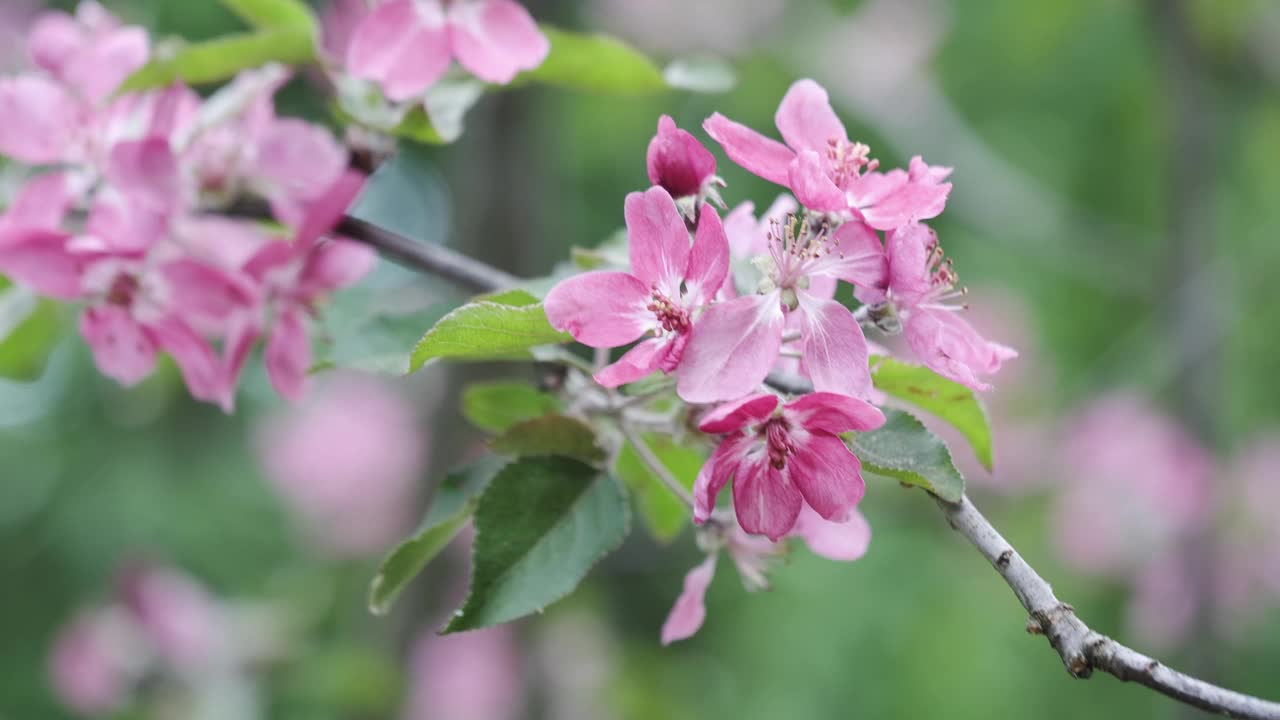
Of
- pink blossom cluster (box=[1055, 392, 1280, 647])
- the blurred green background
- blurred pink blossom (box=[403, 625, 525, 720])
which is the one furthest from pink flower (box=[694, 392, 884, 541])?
blurred pink blossom (box=[403, 625, 525, 720])

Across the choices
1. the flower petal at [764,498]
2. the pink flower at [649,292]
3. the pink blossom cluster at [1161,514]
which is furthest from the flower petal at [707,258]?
the pink blossom cluster at [1161,514]

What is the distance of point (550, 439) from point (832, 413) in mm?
236

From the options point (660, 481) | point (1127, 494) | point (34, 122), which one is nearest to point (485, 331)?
point (660, 481)

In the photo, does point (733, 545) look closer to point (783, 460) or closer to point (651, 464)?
point (651, 464)

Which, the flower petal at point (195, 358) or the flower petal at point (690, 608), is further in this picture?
the flower petal at point (195, 358)

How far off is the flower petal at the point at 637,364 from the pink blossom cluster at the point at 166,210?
0.32 metres

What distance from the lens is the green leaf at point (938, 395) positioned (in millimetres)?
749

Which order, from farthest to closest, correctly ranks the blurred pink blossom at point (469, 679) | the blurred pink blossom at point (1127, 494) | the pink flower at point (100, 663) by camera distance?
1. the blurred pink blossom at point (469, 679)
2. the blurred pink blossom at point (1127, 494)
3. the pink flower at point (100, 663)

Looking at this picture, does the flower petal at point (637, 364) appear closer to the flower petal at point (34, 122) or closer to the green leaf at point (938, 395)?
the green leaf at point (938, 395)

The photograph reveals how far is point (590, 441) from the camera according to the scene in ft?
2.57

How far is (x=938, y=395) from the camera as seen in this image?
755 mm

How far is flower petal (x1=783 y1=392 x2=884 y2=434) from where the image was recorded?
1.95ft

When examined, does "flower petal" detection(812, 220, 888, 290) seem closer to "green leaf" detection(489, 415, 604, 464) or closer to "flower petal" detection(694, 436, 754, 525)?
"flower petal" detection(694, 436, 754, 525)

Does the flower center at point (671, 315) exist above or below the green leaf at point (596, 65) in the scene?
above
